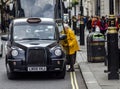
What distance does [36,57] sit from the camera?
48.8ft

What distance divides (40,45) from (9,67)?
3.64ft

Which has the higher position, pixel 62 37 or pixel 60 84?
pixel 62 37

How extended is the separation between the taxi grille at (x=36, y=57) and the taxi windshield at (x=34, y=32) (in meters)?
1.16

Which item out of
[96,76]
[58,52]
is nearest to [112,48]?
[96,76]

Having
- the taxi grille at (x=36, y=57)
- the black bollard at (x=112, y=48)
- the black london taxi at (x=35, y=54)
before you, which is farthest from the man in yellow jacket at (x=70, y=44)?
the black bollard at (x=112, y=48)

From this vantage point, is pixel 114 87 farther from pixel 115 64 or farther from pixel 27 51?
pixel 27 51

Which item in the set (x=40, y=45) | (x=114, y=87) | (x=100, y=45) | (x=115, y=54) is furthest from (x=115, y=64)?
(x=100, y=45)

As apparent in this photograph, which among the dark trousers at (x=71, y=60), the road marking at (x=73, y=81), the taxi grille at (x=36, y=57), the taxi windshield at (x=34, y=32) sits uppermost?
the taxi windshield at (x=34, y=32)

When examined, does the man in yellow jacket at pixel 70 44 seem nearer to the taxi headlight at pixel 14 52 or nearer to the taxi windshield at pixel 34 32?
the taxi windshield at pixel 34 32

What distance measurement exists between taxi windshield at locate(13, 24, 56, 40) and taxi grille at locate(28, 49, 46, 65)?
1163 millimetres

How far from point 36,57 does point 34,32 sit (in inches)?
59.2

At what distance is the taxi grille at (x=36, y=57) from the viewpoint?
14844 millimetres

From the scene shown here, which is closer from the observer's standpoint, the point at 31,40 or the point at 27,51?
the point at 27,51

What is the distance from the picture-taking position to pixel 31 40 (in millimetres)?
15844
